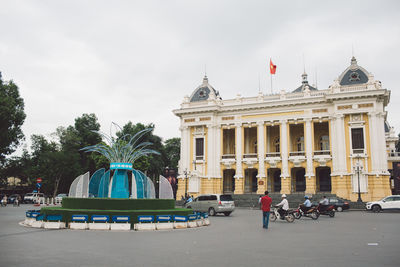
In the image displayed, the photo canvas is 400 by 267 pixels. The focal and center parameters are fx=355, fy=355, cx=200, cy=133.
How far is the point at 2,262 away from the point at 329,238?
10131 millimetres

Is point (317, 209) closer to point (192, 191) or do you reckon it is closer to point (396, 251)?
point (396, 251)

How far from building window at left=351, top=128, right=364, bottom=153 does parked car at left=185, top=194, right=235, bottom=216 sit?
2046 centimetres

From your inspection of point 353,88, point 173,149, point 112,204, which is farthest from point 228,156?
point 112,204

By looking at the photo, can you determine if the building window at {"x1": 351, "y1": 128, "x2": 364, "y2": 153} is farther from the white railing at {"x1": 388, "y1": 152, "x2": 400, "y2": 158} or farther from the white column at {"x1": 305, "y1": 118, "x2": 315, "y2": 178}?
the white railing at {"x1": 388, "y1": 152, "x2": 400, "y2": 158}

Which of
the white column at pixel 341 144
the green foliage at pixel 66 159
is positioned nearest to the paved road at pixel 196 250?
the white column at pixel 341 144

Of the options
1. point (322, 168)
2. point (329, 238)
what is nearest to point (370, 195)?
point (322, 168)

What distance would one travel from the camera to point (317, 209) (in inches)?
888

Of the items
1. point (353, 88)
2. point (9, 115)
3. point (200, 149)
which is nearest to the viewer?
point (9, 115)

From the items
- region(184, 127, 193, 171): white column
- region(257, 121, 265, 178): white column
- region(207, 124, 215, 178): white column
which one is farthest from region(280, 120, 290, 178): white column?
region(184, 127, 193, 171): white column

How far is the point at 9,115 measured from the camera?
38000 millimetres

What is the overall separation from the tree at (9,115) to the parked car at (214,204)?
2314cm

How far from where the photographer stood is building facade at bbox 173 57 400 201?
39094mm

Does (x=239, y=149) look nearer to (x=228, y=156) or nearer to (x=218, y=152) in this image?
(x=228, y=156)

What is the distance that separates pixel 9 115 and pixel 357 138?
126 ft
